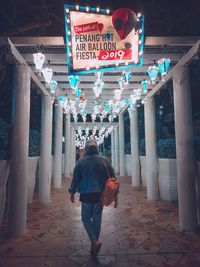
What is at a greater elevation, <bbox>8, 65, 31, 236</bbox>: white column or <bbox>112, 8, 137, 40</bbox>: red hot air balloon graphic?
<bbox>112, 8, 137, 40</bbox>: red hot air balloon graphic

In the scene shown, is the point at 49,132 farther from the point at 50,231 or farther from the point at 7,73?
the point at 50,231

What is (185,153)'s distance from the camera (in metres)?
5.90

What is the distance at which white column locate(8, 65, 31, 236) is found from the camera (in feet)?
18.4

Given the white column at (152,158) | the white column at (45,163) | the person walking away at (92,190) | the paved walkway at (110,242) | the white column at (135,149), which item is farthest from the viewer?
the white column at (135,149)

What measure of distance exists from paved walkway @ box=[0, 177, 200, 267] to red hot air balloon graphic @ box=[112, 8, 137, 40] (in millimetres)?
5002

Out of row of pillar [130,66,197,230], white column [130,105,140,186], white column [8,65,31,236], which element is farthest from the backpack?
white column [130,105,140,186]

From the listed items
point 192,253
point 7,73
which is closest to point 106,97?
point 7,73

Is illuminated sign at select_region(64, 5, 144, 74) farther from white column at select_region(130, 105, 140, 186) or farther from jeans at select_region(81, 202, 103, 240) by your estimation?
white column at select_region(130, 105, 140, 186)

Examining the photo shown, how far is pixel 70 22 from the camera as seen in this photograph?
5.11 m

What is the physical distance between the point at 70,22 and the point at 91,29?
542mm

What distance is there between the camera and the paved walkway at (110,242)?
4.14 meters

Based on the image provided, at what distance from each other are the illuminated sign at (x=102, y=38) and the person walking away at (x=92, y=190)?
2363mm

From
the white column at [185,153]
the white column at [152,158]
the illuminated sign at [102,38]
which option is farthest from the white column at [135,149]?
the illuminated sign at [102,38]

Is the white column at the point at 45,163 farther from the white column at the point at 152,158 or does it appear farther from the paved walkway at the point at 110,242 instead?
the white column at the point at 152,158
